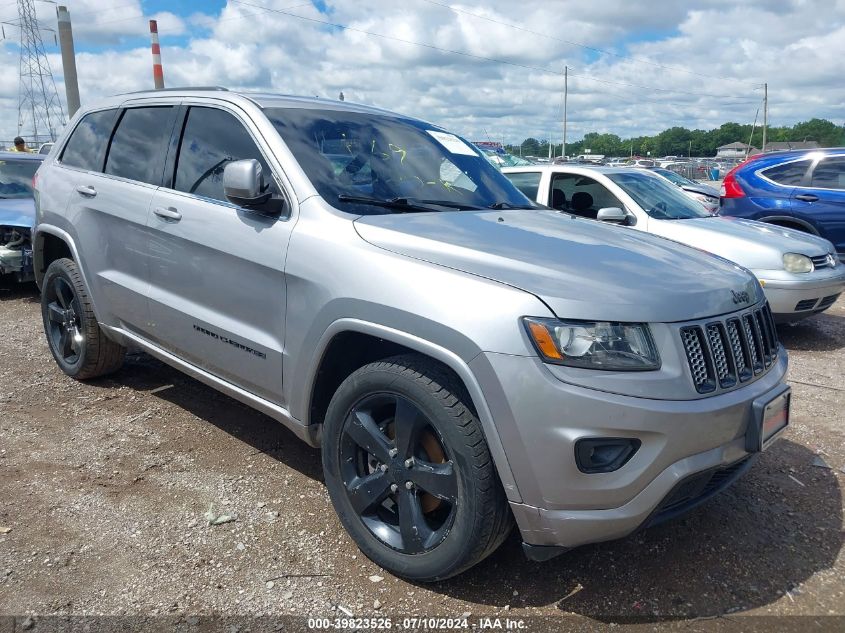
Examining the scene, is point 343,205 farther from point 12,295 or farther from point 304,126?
point 12,295

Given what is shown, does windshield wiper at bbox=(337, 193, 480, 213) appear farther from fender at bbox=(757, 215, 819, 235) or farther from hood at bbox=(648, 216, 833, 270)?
fender at bbox=(757, 215, 819, 235)

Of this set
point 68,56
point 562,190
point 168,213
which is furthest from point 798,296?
point 68,56

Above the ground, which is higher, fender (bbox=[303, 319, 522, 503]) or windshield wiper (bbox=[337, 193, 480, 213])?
windshield wiper (bbox=[337, 193, 480, 213])

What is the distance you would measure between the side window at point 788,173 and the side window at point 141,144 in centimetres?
772

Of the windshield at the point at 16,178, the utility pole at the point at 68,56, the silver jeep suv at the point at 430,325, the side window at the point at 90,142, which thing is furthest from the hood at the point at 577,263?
the utility pole at the point at 68,56

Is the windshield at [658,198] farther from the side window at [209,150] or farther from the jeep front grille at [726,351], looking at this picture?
the side window at [209,150]

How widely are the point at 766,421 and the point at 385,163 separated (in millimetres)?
2039

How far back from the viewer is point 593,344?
2.32 m

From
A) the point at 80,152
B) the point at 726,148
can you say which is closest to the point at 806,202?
the point at 80,152

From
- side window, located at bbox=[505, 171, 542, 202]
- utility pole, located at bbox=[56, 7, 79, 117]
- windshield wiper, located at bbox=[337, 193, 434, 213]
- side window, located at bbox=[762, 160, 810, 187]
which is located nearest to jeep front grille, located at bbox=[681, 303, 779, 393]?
windshield wiper, located at bbox=[337, 193, 434, 213]

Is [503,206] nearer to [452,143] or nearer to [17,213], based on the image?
[452,143]

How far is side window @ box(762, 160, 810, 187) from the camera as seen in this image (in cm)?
889

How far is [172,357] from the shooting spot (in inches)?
151

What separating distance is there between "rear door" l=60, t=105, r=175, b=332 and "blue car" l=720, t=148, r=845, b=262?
7.47 metres
